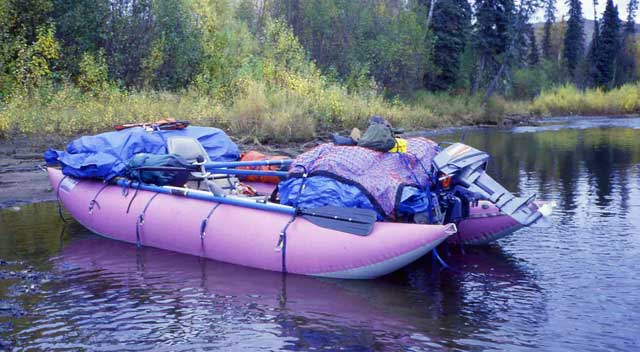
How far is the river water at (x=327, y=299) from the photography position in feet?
18.5

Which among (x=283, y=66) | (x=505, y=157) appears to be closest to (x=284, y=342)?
(x=505, y=157)

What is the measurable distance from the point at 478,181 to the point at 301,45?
2412 centimetres

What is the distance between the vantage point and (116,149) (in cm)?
943

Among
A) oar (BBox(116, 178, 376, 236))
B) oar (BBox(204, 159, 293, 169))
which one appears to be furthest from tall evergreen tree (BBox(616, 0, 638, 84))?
oar (BBox(116, 178, 376, 236))

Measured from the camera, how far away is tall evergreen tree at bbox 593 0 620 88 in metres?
52.0

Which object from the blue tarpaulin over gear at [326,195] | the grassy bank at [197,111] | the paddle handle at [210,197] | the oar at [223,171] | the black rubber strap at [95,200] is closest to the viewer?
the blue tarpaulin over gear at [326,195]

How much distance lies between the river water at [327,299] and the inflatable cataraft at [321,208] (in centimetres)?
21

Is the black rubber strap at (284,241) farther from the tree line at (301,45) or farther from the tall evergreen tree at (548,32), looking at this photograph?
the tall evergreen tree at (548,32)

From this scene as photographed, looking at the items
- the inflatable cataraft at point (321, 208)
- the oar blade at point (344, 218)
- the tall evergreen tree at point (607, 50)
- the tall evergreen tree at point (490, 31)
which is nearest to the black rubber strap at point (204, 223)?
the inflatable cataraft at point (321, 208)

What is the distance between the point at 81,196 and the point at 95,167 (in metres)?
0.44

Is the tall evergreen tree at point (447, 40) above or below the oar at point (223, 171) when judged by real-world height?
above

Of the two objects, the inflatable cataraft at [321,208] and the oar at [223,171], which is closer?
the inflatable cataraft at [321,208]

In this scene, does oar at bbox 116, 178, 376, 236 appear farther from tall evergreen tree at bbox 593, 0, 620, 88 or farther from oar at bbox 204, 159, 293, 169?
tall evergreen tree at bbox 593, 0, 620, 88

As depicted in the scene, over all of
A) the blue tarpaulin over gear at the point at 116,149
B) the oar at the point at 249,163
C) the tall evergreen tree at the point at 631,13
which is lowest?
the oar at the point at 249,163
